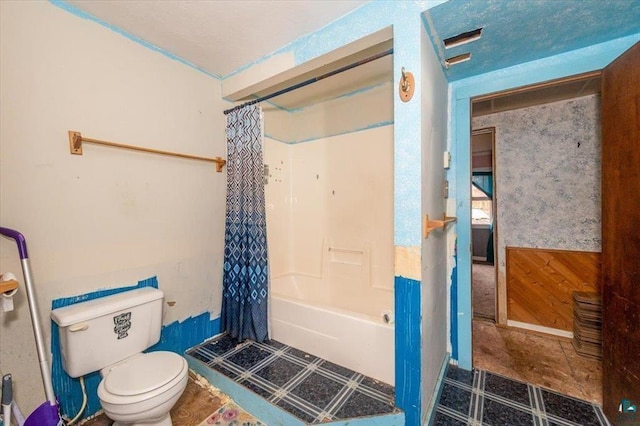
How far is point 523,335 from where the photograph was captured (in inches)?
95.4

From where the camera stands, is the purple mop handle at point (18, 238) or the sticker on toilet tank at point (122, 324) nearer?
the purple mop handle at point (18, 238)

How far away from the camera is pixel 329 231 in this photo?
2.71 meters

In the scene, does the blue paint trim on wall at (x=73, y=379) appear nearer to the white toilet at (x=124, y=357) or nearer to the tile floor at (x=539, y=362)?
the white toilet at (x=124, y=357)

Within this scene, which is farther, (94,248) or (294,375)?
(294,375)

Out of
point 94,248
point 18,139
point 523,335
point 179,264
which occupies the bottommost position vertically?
point 523,335

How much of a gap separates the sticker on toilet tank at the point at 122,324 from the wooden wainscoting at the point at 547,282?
3.17 metres

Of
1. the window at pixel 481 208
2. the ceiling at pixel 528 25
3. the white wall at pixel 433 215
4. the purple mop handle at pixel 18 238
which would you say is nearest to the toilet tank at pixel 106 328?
the purple mop handle at pixel 18 238

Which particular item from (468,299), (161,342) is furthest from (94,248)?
(468,299)

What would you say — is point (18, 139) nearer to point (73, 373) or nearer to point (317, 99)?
point (73, 373)

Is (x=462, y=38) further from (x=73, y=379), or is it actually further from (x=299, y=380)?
(x=73, y=379)

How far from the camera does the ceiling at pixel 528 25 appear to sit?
119 centimetres

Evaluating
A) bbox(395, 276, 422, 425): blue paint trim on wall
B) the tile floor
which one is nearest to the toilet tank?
bbox(395, 276, 422, 425): blue paint trim on wall

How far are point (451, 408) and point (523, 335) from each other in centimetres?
143

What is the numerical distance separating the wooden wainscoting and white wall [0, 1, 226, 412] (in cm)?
286
